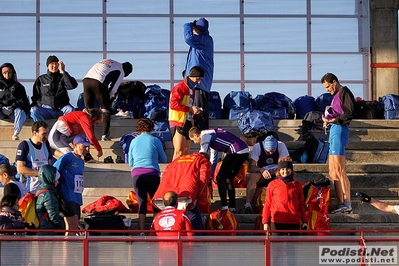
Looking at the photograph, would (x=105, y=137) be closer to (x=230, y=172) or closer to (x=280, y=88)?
(x=230, y=172)

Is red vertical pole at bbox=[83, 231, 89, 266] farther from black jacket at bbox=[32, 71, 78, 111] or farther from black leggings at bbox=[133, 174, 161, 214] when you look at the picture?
black jacket at bbox=[32, 71, 78, 111]

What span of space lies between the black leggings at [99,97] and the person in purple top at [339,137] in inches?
137

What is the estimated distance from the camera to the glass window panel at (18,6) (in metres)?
21.2

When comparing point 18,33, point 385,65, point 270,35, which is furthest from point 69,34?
point 385,65

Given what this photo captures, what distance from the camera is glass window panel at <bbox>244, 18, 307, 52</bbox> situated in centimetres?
2156

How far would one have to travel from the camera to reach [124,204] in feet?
50.5

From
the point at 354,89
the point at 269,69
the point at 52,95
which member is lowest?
the point at 52,95

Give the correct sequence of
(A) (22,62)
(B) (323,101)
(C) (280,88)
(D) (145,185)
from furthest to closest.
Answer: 1. (C) (280,88)
2. (A) (22,62)
3. (B) (323,101)
4. (D) (145,185)

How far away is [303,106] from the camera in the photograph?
19.5 m

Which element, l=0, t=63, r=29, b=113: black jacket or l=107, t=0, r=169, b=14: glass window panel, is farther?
l=107, t=0, r=169, b=14: glass window panel

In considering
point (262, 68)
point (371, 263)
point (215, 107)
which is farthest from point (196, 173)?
point (262, 68)

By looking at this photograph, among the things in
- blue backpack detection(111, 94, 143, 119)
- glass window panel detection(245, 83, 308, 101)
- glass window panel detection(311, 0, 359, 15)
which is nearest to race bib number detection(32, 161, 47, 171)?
blue backpack detection(111, 94, 143, 119)

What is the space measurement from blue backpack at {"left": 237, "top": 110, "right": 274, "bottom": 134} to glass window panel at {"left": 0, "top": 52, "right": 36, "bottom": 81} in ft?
18.0

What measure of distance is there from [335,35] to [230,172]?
286 inches
